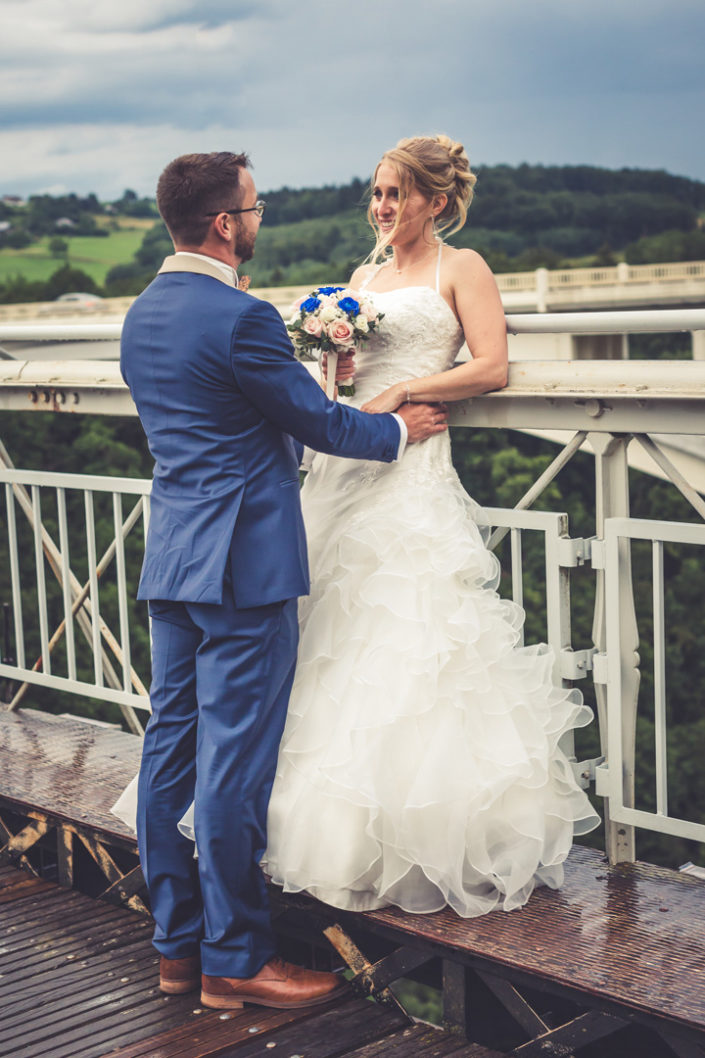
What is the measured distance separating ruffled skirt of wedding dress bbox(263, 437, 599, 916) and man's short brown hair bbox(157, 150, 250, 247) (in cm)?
79

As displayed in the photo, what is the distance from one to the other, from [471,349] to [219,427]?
714 millimetres

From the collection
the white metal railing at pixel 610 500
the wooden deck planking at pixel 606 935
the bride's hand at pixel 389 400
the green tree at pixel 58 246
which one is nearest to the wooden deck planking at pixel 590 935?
the wooden deck planking at pixel 606 935

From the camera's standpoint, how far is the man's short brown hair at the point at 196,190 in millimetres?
2191

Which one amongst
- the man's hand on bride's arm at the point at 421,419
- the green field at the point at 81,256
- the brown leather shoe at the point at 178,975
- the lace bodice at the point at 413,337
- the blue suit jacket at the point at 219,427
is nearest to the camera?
the blue suit jacket at the point at 219,427

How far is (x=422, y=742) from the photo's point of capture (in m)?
2.25

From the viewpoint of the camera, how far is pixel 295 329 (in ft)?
8.30

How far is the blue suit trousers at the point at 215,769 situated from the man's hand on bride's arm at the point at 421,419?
1.75ft

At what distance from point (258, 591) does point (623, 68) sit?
6844 centimetres

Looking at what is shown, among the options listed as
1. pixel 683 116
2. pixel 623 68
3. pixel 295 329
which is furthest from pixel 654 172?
pixel 295 329

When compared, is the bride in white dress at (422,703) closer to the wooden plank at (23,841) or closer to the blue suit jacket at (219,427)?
the blue suit jacket at (219,427)

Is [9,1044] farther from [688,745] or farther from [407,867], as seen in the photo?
[688,745]

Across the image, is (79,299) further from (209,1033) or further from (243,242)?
(209,1033)

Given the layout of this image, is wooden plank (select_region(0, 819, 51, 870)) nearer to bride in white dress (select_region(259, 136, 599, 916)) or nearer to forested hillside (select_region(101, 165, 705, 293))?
bride in white dress (select_region(259, 136, 599, 916))

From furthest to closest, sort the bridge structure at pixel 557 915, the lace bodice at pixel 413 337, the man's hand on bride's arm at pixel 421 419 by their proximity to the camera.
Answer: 1. the lace bodice at pixel 413 337
2. the man's hand on bride's arm at pixel 421 419
3. the bridge structure at pixel 557 915
